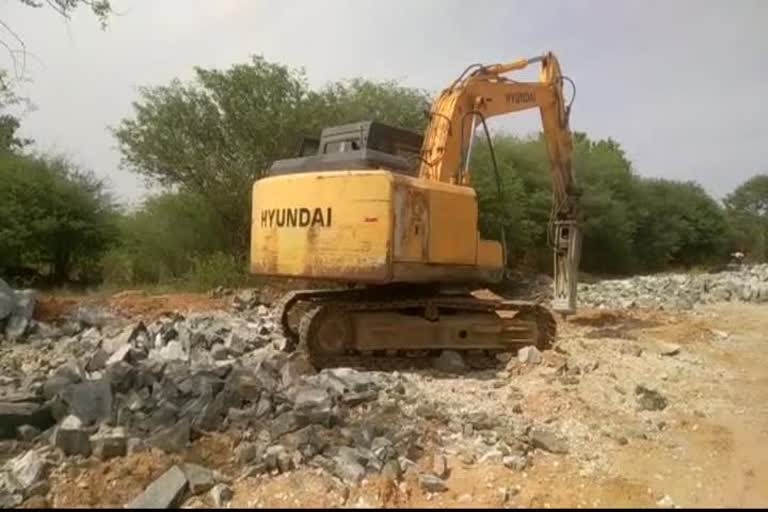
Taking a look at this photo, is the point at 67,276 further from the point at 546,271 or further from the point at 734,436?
the point at 734,436

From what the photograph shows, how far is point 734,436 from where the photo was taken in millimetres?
4957

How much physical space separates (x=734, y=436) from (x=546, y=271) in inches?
653

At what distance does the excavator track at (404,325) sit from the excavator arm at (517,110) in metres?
1.36

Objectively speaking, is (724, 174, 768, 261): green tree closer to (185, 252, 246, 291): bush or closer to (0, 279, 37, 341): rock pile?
(185, 252, 246, 291): bush

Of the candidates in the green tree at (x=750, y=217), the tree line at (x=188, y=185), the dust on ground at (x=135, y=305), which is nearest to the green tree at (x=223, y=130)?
the tree line at (x=188, y=185)

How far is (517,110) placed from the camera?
28.6ft

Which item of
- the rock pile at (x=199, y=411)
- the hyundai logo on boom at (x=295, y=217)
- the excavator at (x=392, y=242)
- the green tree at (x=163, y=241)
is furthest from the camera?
the green tree at (x=163, y=241)

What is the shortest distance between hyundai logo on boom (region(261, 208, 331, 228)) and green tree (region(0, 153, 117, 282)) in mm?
9886

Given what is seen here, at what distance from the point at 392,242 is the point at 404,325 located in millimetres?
1125

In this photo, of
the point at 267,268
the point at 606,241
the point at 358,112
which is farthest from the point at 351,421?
the point at 606,241

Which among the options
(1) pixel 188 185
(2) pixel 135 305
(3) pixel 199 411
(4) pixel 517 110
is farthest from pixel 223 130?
(3) pixel 199 411

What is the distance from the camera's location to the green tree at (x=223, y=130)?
50.3ft

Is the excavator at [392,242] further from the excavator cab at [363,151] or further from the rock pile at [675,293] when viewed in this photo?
the rock pile at [675,293]

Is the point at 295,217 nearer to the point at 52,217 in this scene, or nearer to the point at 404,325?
the point at 404,325
